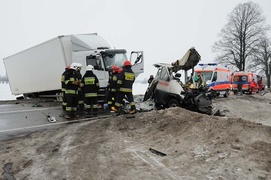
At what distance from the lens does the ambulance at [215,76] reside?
796 inches

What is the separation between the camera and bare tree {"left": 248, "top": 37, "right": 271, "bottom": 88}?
128 feet

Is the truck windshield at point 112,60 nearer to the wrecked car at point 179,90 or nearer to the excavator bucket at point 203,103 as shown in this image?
the wrecked car at point 179,90

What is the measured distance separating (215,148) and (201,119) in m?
1.60

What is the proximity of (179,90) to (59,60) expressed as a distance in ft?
21.7

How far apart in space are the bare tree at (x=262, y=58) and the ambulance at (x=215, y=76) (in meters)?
21.3

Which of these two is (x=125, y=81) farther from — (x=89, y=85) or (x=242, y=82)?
(x=242, y=82)

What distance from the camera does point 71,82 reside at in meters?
8.62

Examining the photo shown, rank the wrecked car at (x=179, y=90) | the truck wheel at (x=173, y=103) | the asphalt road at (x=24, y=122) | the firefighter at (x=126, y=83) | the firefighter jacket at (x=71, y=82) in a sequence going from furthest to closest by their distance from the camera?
the truck wheel at (x=173, y=103)
the wrecked car at (x=179, y=90)
the firefighter at (x=126, y=83)
the firefighter jacket at (x=71, y=82)
the asphalt road at (x=24, y=122)

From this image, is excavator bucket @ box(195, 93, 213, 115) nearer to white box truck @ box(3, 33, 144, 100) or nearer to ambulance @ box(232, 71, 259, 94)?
white box truck @ box(3, 33, 144, 100)

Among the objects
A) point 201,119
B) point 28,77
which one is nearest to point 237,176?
point 201,119

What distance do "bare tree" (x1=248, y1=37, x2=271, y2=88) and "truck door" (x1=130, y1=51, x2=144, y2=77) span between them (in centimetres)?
3210

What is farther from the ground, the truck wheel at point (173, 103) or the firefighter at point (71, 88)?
the firefighter at point (71, 88)

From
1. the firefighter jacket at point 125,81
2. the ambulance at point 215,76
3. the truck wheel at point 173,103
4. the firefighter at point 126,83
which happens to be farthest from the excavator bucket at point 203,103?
the ambulance at point 215,76

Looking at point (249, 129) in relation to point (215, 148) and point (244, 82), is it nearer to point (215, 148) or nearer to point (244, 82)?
point (215, 148)
